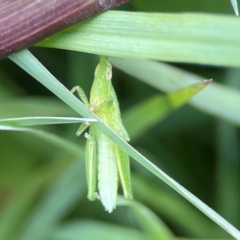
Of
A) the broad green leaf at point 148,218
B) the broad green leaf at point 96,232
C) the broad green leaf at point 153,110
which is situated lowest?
the broad green leaf at point 96,232

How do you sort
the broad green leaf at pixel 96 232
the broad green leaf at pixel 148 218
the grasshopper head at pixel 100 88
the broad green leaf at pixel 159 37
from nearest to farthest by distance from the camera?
the broad green leaf at pixel 159 37
the grasshopper head at pixel 100 88
the broad green leaf at pixel 148 218
the broad green leaf at pixel 96 232

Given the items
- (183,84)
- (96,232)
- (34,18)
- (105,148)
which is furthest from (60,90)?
(96,232)

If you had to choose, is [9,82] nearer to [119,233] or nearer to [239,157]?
[119,233]

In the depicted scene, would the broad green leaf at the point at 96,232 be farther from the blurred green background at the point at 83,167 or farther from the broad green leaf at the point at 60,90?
the broad green leaf at the point at 60,90

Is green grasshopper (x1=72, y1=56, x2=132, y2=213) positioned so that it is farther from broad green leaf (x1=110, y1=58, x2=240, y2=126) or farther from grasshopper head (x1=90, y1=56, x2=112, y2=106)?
broad green leaf (x1=110, y1=58, x2=240, y2=126)

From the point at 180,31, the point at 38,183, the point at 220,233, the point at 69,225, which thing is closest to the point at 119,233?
the point at 69,225

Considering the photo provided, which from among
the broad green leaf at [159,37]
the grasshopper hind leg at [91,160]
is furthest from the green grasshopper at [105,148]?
the broad green leaf at [159,37]

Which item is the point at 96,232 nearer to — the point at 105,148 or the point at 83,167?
the point at 83,167
